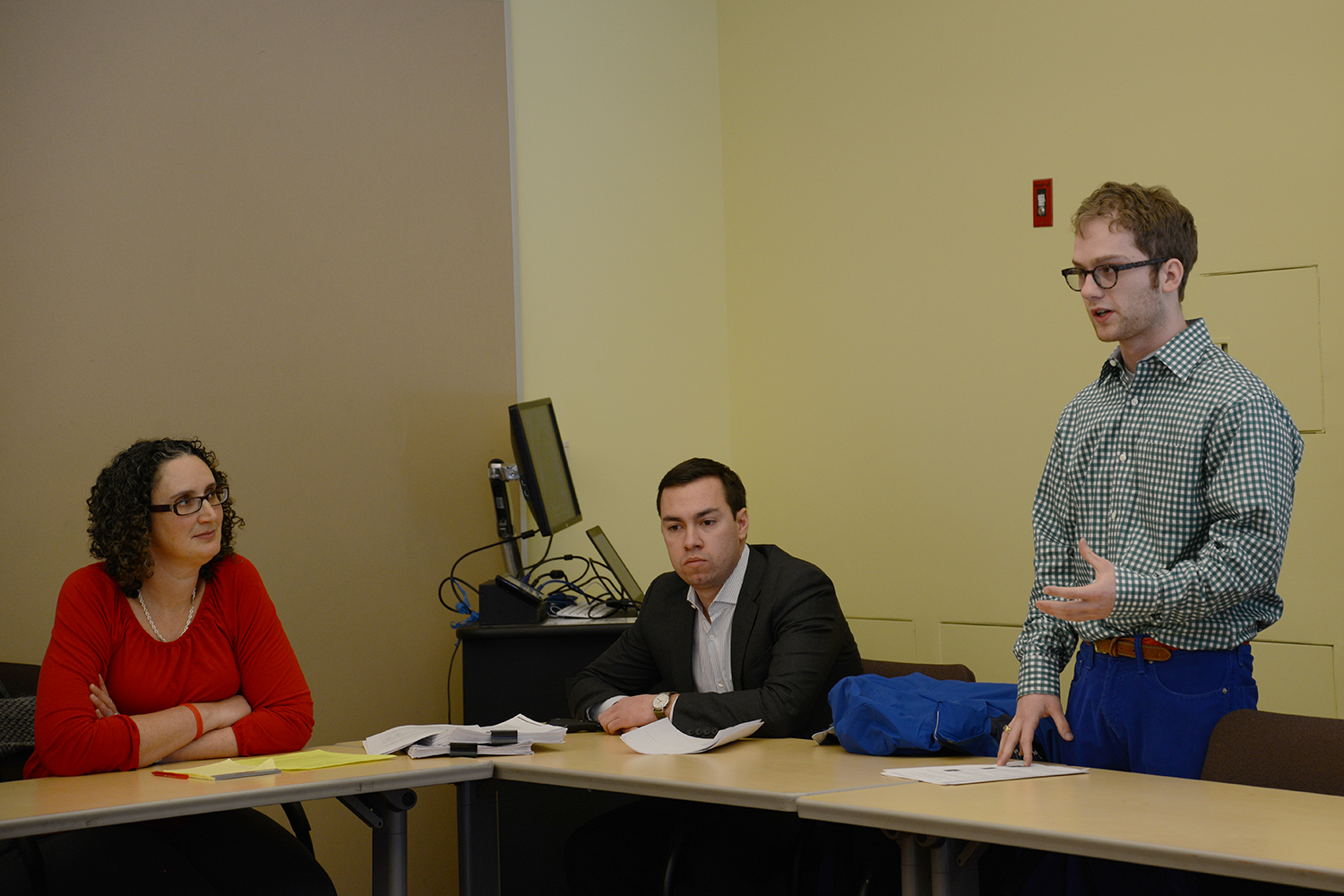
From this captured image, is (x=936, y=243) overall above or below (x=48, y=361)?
above

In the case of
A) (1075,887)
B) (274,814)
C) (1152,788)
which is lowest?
(274,814)

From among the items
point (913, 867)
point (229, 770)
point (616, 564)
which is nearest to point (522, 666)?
point (616, 564)

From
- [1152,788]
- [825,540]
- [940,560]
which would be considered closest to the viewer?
[1152,788]

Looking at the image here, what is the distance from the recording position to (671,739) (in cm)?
235

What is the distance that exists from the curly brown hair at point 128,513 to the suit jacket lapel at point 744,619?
3.77ft

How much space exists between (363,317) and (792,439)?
61.3 inches

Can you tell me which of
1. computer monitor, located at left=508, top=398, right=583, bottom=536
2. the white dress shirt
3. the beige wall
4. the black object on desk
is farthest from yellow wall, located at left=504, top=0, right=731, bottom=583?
the white dress shirt

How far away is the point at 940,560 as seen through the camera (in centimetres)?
387

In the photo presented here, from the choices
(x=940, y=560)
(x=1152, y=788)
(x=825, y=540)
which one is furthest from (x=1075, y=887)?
(x=825, y=540)

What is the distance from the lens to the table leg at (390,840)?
2143 millimetres

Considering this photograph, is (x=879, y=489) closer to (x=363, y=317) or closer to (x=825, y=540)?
(x=825, y=540)

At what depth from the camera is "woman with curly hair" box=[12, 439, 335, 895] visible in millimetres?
2189

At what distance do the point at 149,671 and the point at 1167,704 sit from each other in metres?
1.91

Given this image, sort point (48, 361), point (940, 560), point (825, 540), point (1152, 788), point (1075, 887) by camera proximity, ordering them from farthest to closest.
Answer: point (825, 540) < point (940, 560) < point (48, 361) < point (1075, 887) < point (1152, 788)
